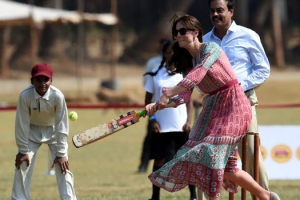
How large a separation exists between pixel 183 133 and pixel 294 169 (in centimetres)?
255

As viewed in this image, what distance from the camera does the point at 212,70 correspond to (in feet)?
24.0

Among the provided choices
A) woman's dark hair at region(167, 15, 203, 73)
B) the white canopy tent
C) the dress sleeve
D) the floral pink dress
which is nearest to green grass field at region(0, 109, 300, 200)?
the floral pink dress

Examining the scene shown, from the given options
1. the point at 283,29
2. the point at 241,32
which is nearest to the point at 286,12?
the point at 283,29

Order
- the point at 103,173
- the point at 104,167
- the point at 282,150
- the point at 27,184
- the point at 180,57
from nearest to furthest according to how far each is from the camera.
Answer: the point at 180,57
the point at 27,184
the point at 282,150
the point at 103,173
the point at 104,167

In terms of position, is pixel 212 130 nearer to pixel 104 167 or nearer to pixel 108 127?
pixel 108 127

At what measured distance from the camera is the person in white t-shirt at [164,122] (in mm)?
10078

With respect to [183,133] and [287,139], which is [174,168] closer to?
[183,133]

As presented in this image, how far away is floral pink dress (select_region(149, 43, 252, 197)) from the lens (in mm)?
7281

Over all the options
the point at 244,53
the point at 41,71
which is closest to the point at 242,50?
the point at 244,53

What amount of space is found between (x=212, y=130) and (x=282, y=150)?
4797 mm

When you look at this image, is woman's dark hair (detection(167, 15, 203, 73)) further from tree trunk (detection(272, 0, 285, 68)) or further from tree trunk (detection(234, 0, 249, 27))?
tree trunk (detection(272, 0, 285, 68))

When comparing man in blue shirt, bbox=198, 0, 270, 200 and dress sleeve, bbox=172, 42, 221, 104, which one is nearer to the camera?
dress sleeve, bbox=172, 42, 221, 104

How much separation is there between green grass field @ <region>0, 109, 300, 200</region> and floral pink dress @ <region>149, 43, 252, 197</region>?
302 cm

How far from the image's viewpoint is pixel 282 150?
12.0 m
